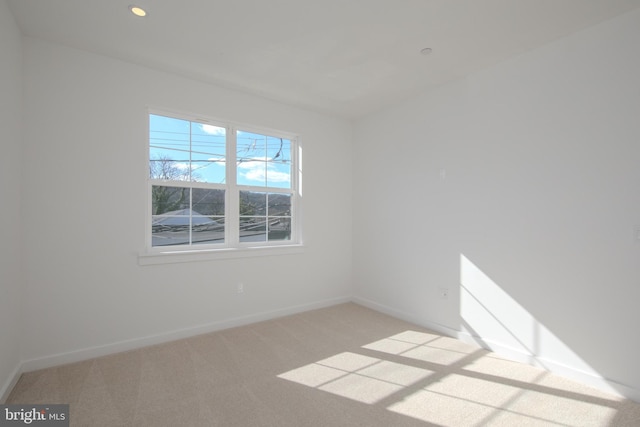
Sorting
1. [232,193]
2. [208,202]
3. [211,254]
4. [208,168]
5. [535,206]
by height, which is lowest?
[211,254]

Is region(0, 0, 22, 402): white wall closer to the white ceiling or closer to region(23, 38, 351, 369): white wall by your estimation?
region(23, 38, 351, 369): white wall

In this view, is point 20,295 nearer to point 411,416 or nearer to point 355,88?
point 411,416

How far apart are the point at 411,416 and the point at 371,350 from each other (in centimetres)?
98

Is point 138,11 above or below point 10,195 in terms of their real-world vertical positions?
above

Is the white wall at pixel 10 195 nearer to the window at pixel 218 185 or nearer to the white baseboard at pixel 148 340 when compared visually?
the white baseboard at pixel 148 340

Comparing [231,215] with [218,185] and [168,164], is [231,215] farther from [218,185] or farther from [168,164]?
[168,164]

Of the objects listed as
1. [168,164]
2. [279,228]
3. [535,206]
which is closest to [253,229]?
[279,228]

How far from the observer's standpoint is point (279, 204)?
4.04 meters

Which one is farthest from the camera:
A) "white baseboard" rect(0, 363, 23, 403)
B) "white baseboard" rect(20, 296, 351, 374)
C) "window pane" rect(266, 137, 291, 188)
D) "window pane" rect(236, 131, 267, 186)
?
"window pane" rect(266, 137, 291, 188)

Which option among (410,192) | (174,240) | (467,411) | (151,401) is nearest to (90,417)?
(151,401)

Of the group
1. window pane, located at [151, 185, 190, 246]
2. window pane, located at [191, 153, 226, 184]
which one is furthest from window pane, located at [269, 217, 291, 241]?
window pane, located at [151, 185, 190, 246]

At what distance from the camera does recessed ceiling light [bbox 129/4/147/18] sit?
83.8 inches

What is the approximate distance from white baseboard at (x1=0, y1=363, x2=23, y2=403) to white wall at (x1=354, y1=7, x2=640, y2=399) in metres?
3.64

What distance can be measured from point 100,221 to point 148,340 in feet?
4.07
